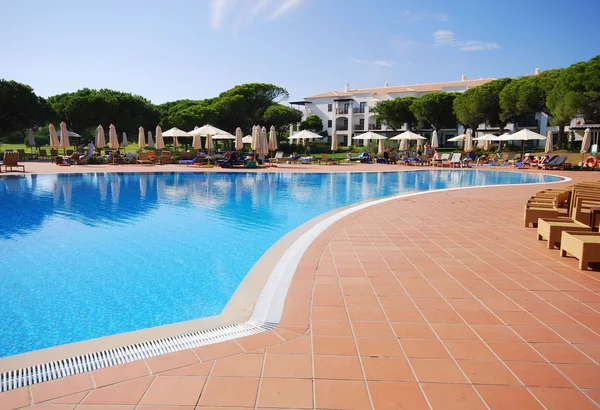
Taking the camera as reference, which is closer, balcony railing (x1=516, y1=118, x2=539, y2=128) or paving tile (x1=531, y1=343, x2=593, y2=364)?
paving tile (x1=531, y1=343, x2=593, y2=364)

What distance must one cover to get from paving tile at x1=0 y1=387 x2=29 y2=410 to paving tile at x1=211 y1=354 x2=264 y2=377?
949 mm

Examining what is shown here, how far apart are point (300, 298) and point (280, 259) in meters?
1.44

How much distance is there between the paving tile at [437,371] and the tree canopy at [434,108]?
4438 cm

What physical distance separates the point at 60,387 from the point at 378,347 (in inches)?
73.2

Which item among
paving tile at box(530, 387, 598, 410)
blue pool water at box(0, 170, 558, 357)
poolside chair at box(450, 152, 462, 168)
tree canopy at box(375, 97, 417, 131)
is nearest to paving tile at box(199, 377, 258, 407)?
paving tile at box(530, 387, 598, 410)

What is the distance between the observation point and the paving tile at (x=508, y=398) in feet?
6.93

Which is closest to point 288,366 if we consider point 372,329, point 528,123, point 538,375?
point 372,329

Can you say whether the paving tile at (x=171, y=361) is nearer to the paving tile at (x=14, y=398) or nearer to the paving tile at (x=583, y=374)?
the paving tile at (x=14, y=398)

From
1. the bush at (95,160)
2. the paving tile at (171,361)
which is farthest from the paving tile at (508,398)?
the bush at (95,160)

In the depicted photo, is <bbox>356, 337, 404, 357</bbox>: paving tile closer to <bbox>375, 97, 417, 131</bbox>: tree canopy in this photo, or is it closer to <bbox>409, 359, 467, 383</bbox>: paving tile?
<bbox>409, 359, 467, 383</bbox>: paving tile

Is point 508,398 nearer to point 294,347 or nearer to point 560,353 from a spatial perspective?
point 560,353

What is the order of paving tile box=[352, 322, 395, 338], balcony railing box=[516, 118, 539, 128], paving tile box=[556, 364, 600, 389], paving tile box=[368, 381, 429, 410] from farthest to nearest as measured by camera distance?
balcony railing box=[516, 118, 539, 128] → paving tile box=[352, 322, 395, 338] → paving tile box=[556, 364, 600, 389] → paving tile box=[368, 381, 429, 410]

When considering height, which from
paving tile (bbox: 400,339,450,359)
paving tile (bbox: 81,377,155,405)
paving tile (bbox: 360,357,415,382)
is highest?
paving tile (bbox: 81,377,155,405)

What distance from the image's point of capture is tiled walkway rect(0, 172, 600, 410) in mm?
2189
